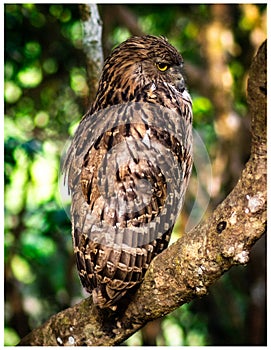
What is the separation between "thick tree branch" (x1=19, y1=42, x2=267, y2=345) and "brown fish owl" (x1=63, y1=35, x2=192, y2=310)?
0.12 metres

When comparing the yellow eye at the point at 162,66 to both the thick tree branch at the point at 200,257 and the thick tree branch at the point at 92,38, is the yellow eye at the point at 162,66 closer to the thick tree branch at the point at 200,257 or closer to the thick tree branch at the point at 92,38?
the thick tree branch at the point at 92,38

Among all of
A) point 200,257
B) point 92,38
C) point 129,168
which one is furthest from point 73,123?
point 200,257

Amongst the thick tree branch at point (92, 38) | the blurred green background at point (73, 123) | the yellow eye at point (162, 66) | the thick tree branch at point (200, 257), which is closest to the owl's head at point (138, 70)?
the yellow eye at point (162, 66)

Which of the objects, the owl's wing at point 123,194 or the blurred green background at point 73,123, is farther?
the blurred green background at point 73,123

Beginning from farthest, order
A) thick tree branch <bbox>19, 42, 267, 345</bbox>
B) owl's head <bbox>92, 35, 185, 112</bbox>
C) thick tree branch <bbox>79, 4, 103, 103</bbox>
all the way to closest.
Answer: thick tree branch <bbox>79, 4, 103, 103</bbox>, owl's head <bbox>92, 35, 185, 112</bbox>, thick tree branch <bbox>19, 42, 267, 345</bbox>

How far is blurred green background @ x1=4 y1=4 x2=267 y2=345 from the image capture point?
16.0ft

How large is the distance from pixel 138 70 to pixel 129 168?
0.48 metres

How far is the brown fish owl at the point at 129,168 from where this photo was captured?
274 cm

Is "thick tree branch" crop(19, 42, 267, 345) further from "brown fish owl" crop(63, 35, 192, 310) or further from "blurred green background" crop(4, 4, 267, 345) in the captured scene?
"blurred green background" crop(4, 4, 267, 345)

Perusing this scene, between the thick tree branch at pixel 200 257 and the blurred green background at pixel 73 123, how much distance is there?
1.53m

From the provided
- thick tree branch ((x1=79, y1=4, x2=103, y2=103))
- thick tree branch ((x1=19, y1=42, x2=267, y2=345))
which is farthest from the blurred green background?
thick tree branch ((x1=19, y1=42, x2=267, y2=345))

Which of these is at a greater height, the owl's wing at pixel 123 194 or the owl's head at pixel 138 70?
the owl's head at pixel 138 70

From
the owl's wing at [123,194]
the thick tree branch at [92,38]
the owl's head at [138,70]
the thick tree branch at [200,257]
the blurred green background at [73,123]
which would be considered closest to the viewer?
the thick tree branch at [200,257]

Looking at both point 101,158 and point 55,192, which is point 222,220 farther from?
point 55,192
